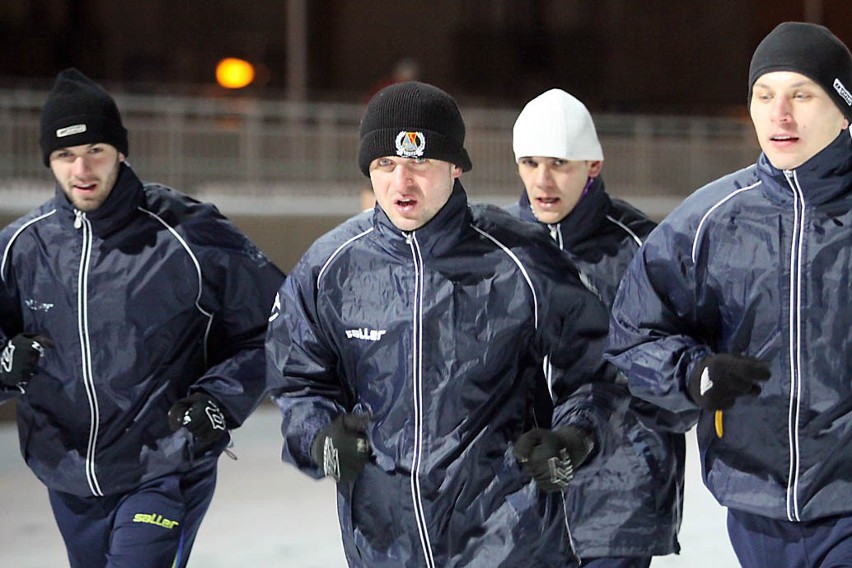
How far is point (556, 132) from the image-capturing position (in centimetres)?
479

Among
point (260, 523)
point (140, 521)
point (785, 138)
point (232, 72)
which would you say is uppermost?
point (232, 72)

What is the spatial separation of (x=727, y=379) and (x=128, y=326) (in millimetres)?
1937

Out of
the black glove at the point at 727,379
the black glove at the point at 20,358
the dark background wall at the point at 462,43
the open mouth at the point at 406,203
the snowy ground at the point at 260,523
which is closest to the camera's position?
the black glove at the point at 727,379

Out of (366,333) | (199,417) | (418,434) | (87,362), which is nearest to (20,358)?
(87,362)

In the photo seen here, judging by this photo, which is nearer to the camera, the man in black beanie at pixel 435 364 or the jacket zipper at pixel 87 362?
the man in black beanie at pixel 435 364

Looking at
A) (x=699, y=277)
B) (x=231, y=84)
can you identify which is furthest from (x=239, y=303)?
(x=231, y=84)

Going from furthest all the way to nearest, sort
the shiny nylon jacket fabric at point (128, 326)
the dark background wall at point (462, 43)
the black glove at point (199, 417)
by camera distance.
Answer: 1. the dark background wall at point (462, 43)
2. the shiny nylon jacket fabric at point (128, 326)
3. the black glove at point (199, 417)

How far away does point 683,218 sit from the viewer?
10.6 feet

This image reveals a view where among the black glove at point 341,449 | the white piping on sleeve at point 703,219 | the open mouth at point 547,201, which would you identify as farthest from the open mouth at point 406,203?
the open mouth at point 547,201

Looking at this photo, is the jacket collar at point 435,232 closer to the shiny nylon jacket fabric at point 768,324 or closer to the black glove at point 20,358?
the shiny nylon jacket fabric at point 768,324

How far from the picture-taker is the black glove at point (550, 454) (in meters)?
3.02

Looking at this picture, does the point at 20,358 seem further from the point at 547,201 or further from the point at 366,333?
the point at 547,201

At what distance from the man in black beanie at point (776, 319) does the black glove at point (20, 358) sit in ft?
5.75

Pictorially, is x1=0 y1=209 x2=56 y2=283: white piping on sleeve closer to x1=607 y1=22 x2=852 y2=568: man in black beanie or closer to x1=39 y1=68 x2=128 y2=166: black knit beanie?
x1=39 y1=68 x2=128 y2=166: black knit beanie
